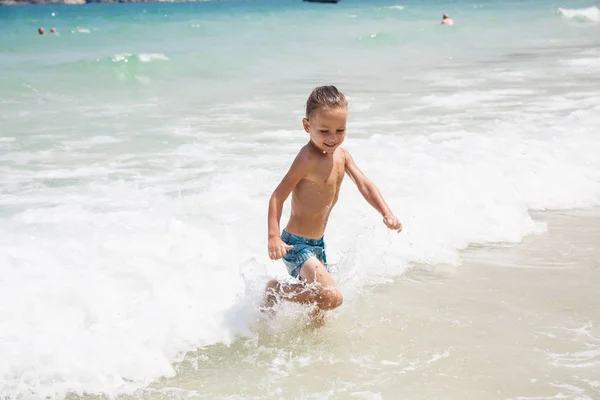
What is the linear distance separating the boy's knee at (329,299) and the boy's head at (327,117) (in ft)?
2.41

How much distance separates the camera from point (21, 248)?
471cm

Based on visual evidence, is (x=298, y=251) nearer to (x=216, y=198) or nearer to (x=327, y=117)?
(x=327, y=117)

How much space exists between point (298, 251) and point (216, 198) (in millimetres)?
2147

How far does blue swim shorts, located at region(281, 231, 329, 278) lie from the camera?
12.4 feet

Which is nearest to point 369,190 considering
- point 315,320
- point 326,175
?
point 326,175

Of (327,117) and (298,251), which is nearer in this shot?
Result: (327,117)

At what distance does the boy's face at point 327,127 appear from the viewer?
3.55 meters

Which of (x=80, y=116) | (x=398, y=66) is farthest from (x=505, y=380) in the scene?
(x=398, y=66)

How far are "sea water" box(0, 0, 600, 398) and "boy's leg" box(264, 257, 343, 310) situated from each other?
15 cm

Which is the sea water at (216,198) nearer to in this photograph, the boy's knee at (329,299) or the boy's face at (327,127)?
Answer: the boy's knee at (329,299)

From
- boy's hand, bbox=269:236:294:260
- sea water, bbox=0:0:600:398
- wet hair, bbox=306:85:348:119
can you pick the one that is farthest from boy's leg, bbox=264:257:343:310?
wet hair, bbox=306:85:348:119

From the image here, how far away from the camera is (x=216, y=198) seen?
5812mm

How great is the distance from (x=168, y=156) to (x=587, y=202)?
424 centimetres

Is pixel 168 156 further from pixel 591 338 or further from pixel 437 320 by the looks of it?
pixel 591 338
